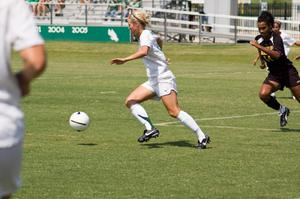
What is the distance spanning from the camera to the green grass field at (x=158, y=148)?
35.3 ft

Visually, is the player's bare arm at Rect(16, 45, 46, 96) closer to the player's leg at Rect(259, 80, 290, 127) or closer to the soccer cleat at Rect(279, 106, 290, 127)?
the player's leg at Rect(259, 80, 290, 127)

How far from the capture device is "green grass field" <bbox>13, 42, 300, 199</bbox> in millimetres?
10766

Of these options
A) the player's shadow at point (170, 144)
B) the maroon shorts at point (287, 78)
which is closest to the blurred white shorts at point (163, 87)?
the player's shadow at point (170, 144)

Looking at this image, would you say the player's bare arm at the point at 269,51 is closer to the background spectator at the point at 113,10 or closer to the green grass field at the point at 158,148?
the green grass field at the point at 158,148

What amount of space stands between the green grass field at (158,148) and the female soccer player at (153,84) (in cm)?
34

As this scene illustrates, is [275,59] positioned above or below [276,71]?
Result: above

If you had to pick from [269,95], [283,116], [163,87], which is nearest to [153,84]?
[163,87]

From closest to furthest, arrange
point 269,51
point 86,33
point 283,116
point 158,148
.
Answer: point 158,148
point 269,51
point 283,116
point 86,33

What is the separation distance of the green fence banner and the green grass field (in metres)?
20.2

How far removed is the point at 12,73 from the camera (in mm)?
5613

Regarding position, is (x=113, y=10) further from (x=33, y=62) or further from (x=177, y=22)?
(x=33, y=62)

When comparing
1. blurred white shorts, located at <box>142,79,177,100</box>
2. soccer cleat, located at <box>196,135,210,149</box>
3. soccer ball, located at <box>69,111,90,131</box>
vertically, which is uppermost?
blurred white shorts, located at <box>142,79,177,100</box>

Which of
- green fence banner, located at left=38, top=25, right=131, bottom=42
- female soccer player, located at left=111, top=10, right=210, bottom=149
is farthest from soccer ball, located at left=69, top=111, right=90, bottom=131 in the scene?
green fence banner, located at left=38, top=25, right=131, bottom=42

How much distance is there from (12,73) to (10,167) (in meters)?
0.55
